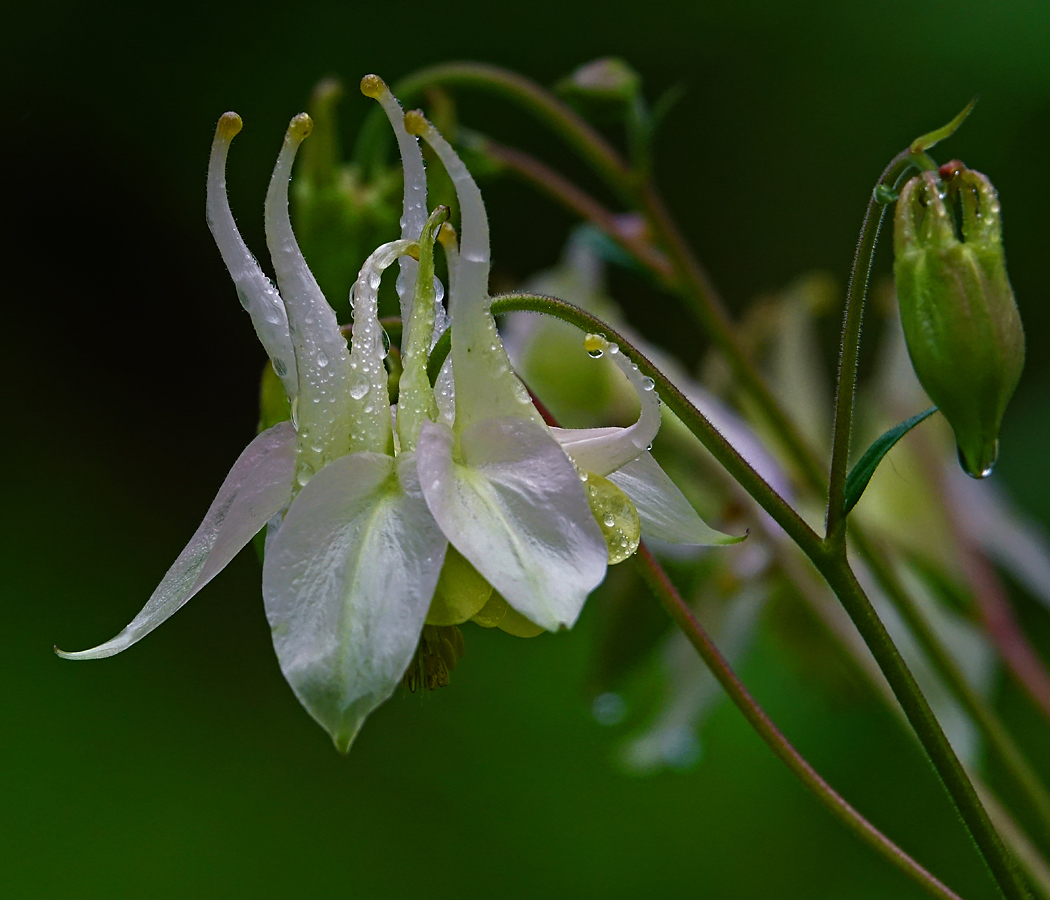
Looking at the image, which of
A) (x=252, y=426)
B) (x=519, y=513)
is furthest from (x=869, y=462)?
(x=252, y=426)

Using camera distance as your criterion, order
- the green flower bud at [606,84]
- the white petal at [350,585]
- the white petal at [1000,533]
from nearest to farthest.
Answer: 1. the white petal at [350,585]
2. the green flower bud at [606,84]
3. the white petal at [1000,533]

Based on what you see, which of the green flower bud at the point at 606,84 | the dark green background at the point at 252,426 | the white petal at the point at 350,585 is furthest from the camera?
the dark green background at the point at 252,426

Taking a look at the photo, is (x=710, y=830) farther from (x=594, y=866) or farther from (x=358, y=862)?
(x=358, y=862)

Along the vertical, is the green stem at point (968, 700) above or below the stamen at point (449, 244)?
below

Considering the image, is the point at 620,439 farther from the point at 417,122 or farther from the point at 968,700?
the point at 968,700

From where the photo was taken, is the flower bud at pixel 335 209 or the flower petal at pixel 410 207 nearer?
the flower petal at pixel 410 207

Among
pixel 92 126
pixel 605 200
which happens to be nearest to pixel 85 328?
pixel 92 126

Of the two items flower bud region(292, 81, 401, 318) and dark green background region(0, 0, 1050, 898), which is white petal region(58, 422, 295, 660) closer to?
flower bud region(292, 81, 401, 318)

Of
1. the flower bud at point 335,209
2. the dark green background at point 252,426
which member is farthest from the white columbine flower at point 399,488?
the dark green background at point 252,426

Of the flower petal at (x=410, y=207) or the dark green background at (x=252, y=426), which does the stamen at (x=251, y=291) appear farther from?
the dark green background at (x=252, y=426)
